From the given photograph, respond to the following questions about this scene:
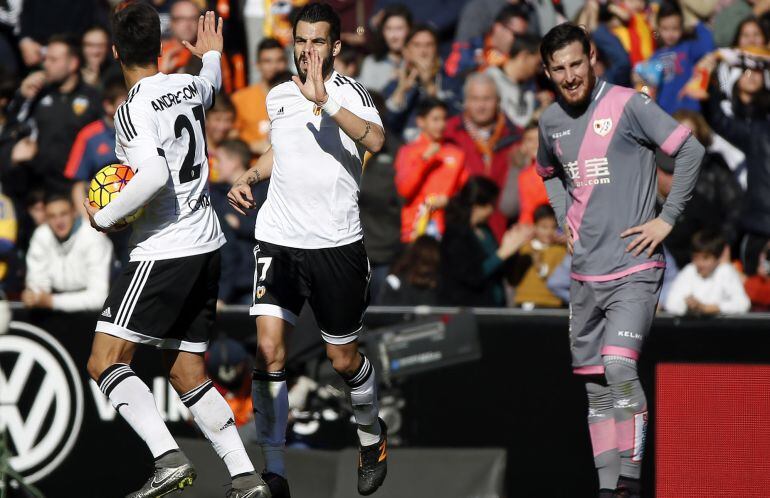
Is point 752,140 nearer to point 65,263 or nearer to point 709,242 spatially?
point 709,242

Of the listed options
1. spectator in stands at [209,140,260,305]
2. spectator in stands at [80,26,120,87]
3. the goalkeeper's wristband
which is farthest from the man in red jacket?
the goalkeeper's wristband

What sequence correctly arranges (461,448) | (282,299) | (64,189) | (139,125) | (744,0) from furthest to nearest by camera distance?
(744,0)
(64,189)
(461,448)
(282,299)
(139,125)

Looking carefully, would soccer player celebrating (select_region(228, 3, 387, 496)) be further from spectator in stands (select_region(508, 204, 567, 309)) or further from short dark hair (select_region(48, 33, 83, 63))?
short dark hair (select_region(48, 33, 83, 63))

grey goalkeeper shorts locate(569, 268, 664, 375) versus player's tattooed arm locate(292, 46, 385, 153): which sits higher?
player's tattooed arm locate(292, 46, 385, 153)

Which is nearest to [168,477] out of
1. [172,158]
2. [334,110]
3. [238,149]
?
[172,158]

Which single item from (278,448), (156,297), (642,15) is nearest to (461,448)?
(278,448)

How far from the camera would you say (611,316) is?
7.67m

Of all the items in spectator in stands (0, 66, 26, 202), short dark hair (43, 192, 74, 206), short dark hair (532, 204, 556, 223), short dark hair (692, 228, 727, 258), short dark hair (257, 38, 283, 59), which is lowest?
short dark hair (692, 228, 727, 258)

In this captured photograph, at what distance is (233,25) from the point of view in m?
13.3

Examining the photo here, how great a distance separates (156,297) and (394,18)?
20.9 ft

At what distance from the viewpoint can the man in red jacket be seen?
11648 mm

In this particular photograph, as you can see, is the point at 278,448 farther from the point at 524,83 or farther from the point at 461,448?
the point at 524,83

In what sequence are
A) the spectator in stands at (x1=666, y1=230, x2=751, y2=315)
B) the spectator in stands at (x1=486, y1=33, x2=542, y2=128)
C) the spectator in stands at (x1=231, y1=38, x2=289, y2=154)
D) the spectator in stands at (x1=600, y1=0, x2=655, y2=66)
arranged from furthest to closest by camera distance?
the spectator in stands at (x1=600, y1=0, x2=655, y2=66) → the spectator in stands at (x1=486, y1=33, x2=542, y2=128) → the spectator in stands at (x1=231, y1=38, x2=289, y2=154) → the spectator in stands at (x1=666, y1=230, x2=751, y2=315)

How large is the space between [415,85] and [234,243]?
2.65 m
